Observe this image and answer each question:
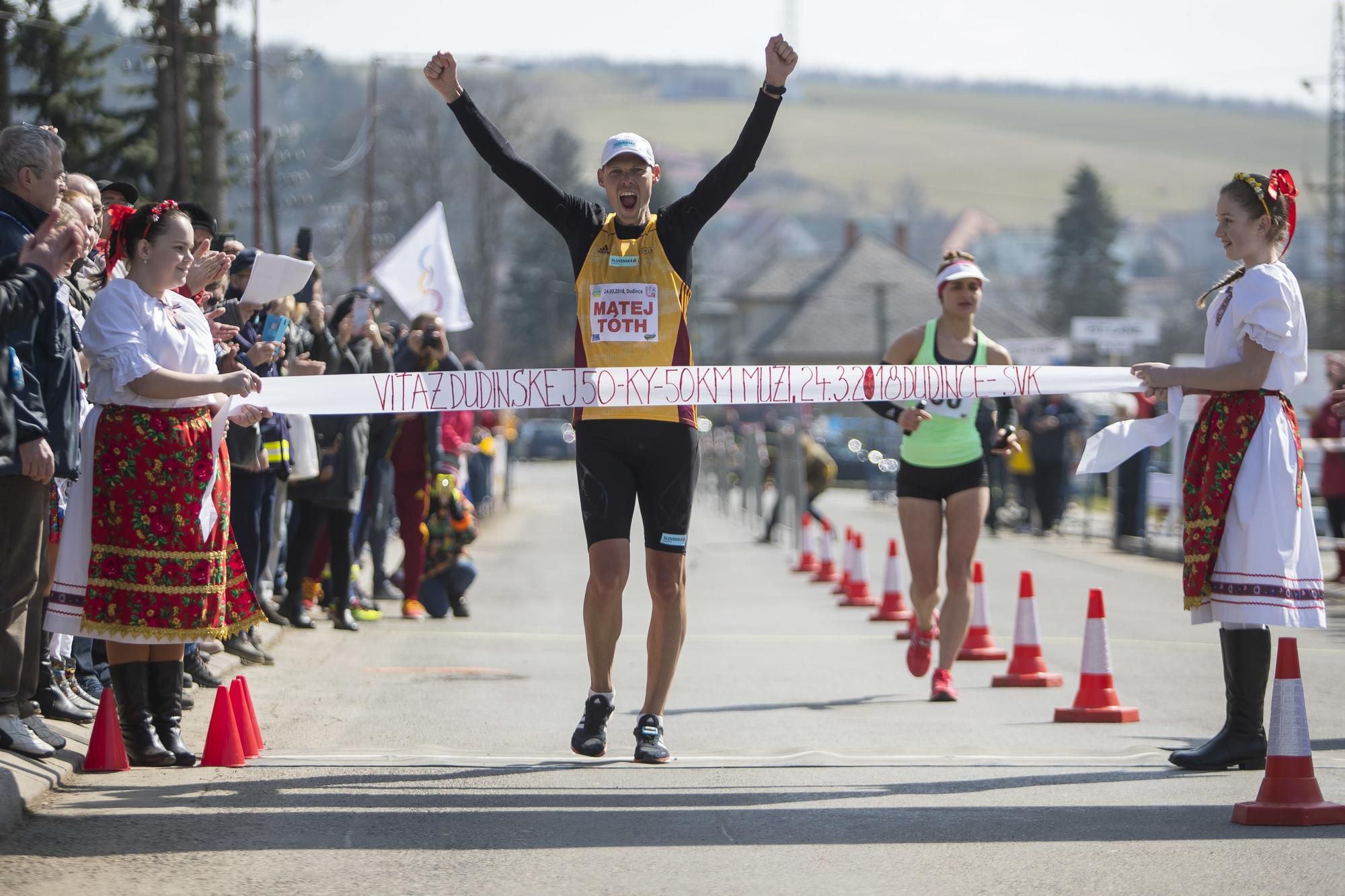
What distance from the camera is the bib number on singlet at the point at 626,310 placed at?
7.05 metres

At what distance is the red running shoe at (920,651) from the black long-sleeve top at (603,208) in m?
3.27

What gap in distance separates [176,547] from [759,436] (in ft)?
84.2

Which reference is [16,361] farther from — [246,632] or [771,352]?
[771,352]

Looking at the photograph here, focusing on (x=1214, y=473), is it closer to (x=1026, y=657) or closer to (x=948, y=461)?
(x=948, y=461)

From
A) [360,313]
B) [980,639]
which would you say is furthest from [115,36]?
[980,639]

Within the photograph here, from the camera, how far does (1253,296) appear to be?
6781 millimetres

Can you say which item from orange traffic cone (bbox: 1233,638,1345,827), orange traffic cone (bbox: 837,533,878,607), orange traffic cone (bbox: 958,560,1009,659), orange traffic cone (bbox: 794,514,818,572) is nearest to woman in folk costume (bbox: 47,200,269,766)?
orange traffic cone (bbox: 1233,638,1345,827)

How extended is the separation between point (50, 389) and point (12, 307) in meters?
0.59

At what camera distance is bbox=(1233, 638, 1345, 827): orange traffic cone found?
224 inches

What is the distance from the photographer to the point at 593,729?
7.07 m

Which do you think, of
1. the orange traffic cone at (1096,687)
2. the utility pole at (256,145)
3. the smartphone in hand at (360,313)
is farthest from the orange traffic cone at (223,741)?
the utility pole at (256,145)

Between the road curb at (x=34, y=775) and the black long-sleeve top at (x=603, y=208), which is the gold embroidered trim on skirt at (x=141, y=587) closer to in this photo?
the road curb at (x=34, y=775)

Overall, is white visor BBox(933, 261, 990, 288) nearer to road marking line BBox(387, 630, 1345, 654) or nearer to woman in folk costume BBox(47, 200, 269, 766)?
woman in folk costume BBox(47, 200, 269, 766)

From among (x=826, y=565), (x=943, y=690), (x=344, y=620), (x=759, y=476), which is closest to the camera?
(x=943, y=690)
